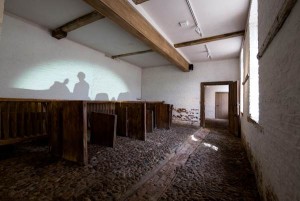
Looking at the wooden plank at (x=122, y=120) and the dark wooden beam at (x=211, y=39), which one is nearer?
the dark wooden beam at (x=211, y=39)

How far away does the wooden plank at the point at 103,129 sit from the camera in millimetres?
3024

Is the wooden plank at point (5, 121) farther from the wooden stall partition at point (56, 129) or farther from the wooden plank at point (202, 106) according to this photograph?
the wooden plank at point (202, 106)

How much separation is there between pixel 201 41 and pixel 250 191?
3767 millimetres

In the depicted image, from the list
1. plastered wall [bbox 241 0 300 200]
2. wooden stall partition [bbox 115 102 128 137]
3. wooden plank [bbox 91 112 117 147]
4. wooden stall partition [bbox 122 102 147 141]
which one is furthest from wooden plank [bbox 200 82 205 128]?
plastered wall [bbox 241 0 300 200]

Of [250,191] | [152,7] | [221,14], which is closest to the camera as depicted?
[250,191]

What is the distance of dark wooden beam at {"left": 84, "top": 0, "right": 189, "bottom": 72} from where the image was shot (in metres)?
2.29

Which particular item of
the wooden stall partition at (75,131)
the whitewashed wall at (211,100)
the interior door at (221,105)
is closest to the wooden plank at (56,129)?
the wooden stall partition at (75,131)

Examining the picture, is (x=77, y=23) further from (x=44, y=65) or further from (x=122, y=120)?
(x=122, y=120)

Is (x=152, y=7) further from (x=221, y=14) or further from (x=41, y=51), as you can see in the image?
(x=41, y=51)

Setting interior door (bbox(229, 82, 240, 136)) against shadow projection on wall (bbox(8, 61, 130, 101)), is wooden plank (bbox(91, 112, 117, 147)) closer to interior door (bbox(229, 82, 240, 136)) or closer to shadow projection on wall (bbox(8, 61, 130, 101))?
shadow projection on wall (bbox(8, 61, 130, 101))

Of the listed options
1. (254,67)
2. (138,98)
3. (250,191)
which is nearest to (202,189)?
(250,191)

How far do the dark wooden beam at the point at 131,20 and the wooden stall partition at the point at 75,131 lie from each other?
4.84 ft

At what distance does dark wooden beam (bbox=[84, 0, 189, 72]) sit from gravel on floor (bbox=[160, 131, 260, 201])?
2.60 meters

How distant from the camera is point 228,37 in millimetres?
3969
